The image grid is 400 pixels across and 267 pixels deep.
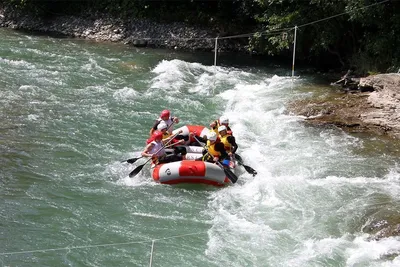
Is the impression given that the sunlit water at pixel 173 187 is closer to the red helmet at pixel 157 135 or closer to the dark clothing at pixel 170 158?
the dark clothing at pixel 170 158

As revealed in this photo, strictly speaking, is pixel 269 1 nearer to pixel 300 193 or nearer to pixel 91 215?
pixel 300 193

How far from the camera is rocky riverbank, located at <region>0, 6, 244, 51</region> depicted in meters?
22.2

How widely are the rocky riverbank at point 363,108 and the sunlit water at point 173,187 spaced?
51 centimetres

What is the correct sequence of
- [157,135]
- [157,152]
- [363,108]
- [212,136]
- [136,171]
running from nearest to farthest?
[136,171] < [212,136] < [157,152] < [157,135] < [363,108]

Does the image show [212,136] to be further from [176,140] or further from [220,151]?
[176,140]

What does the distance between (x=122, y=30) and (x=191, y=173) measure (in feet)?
46.4

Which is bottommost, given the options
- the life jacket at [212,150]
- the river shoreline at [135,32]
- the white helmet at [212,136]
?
the life jacket at [212,150]

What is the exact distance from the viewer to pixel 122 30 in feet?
75.7

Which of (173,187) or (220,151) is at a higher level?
(220,151)

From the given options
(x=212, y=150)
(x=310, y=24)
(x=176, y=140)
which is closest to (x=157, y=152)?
(x=176, y=140)

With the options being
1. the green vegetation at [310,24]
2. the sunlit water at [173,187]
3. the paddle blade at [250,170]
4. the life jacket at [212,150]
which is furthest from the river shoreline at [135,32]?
the life jacket at [212,150]

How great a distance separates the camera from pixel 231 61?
20.4 m

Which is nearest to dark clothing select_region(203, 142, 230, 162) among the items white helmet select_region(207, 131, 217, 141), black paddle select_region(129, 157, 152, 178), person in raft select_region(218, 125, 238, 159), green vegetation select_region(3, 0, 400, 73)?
white helmet select_region(207, 131, 217, 141)

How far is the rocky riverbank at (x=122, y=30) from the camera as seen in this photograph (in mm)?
22188
